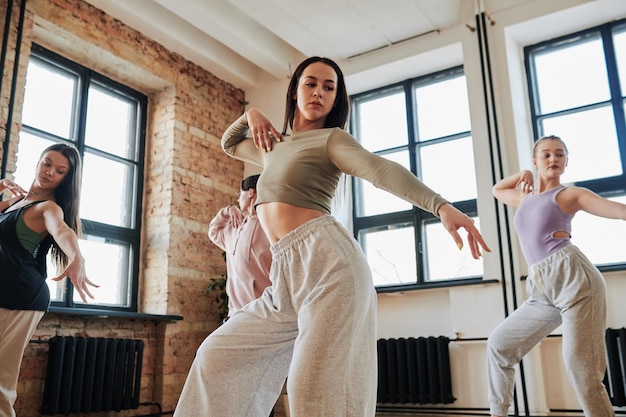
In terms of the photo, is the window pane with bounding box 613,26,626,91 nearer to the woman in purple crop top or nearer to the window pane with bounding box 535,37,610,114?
the window pane with bounding box 535,37,610,114

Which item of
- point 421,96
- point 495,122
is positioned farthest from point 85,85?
point 495,122

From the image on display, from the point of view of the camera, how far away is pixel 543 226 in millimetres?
2984

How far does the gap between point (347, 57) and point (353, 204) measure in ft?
4.83

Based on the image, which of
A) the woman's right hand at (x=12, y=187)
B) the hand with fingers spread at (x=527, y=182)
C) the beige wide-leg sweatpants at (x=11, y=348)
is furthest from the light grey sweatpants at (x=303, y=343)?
the hand with fingers spread at (x=527, y=182)

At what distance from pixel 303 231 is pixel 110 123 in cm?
439

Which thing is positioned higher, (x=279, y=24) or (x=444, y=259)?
(x=279, y=24)

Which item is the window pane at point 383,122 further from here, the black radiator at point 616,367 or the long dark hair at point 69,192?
the long dark hair at point 69,192

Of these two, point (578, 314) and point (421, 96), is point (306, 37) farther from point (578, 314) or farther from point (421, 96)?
point (578, 314)

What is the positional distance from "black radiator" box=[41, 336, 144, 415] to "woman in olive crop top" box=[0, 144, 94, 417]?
1596 millimetres

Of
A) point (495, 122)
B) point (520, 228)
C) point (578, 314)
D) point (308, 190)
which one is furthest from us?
point (495, 122)

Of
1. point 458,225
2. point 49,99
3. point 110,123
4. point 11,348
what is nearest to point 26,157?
point 49,99

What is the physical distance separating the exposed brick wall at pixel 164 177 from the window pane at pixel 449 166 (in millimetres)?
2039

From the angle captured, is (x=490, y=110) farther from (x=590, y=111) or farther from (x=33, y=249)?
(x=33, y=249)

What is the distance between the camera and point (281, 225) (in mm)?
1671
